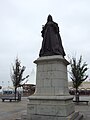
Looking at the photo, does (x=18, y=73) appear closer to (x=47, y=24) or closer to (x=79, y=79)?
(x=79, y=79)

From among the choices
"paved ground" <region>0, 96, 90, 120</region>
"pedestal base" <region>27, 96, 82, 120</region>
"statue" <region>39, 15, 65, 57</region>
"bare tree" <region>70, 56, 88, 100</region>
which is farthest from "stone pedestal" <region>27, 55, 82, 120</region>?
"bare tree" <region>70, 56, 88, 100</region>

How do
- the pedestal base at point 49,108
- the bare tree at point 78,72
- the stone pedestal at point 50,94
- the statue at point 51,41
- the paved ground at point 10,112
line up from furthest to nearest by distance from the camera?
1. the bare tree at point 78,72
2. the paved ground at point 10,112
3. the statue at point 51,41
4. the stone pedestal at point 50,94
5. the pedestal base at point 49,108

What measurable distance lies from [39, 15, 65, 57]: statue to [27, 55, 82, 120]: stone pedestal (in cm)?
56

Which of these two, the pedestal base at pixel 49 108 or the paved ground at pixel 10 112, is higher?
the pedestal base at pixel 49 108

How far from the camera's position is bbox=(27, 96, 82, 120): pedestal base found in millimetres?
9430

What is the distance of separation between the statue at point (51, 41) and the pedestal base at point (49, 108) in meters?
2.41

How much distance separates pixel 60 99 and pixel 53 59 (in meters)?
1.99

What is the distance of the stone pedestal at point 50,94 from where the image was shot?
9.56 meters

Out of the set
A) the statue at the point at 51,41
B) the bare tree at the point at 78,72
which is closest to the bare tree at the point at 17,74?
the bare tree at the point at 78,72

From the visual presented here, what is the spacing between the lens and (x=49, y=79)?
1034 centimetres

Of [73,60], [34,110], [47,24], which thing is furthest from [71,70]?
[34,110]

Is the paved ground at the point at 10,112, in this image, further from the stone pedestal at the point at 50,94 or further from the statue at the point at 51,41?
the statue at the point at 51,41

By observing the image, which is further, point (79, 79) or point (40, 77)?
point (79, 79)

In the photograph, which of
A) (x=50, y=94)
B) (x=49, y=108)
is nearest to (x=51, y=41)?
(x=50, y=94)
